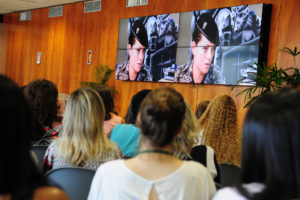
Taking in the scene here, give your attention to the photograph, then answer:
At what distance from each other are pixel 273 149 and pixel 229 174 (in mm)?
1414

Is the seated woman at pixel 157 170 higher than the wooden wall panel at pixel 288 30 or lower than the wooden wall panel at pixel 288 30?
lower

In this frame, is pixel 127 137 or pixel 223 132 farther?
pixel 127 137

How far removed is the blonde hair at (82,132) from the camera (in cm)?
206

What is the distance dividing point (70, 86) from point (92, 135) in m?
7.52

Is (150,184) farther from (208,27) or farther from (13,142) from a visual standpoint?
(208,27)

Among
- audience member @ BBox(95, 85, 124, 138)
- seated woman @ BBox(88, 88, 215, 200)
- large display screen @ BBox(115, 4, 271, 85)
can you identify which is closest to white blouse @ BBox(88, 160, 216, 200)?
seated woman @ BBox(88, 88, 215, 200)

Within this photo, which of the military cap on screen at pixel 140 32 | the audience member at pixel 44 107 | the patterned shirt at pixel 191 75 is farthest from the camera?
the military cap on screen at pixel 140 32

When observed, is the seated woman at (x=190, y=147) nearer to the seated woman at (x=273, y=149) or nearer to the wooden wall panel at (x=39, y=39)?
the seated woman at (x=273, y=149)

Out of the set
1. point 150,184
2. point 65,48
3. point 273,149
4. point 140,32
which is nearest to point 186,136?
point 150,184

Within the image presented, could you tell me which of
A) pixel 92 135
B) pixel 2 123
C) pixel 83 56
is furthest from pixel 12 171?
pixel 83 56

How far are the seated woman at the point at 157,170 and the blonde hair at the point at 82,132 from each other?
63 cm

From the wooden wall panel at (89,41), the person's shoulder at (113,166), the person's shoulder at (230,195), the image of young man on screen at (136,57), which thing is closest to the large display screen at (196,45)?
the image of young man on screen at (136,57)

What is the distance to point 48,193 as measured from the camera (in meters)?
1.01

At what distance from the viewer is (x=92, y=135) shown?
6.91 ft
